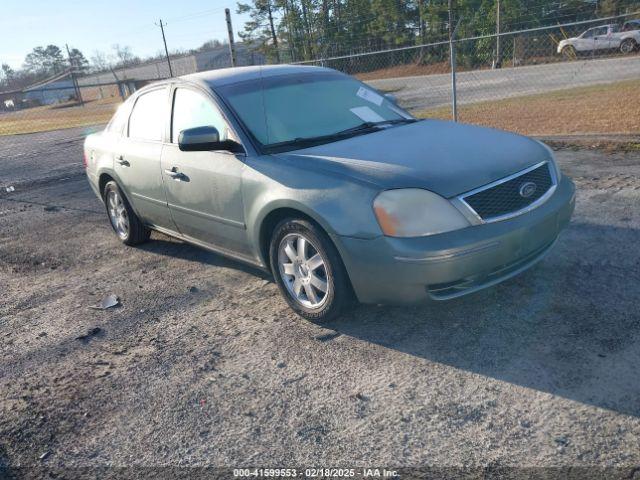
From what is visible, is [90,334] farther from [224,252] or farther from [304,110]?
[304,110]

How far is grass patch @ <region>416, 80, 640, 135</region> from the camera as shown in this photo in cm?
954

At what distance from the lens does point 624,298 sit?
3.59m

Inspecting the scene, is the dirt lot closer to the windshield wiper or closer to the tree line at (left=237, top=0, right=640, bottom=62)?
the windshield wiper

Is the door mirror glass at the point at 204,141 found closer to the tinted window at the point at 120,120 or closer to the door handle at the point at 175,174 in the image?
the door handle at the point at 175,174

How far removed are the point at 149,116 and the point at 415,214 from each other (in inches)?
119

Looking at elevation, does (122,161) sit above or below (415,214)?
above

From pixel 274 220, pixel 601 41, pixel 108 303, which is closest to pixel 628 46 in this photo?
pixel 601 41

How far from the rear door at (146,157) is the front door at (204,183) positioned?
16 cm

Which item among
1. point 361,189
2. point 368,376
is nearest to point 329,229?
point 361,189

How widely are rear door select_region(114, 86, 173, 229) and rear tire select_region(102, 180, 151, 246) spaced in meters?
0.25

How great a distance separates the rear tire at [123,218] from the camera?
5.75 metres

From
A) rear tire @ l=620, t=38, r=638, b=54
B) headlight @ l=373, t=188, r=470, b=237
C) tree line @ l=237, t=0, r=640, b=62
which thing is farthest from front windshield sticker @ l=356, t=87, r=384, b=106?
rear tire @ l=620, t=38, r=638, b=54

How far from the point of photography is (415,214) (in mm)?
3199

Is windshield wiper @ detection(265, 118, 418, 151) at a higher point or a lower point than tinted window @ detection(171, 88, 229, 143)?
lower
